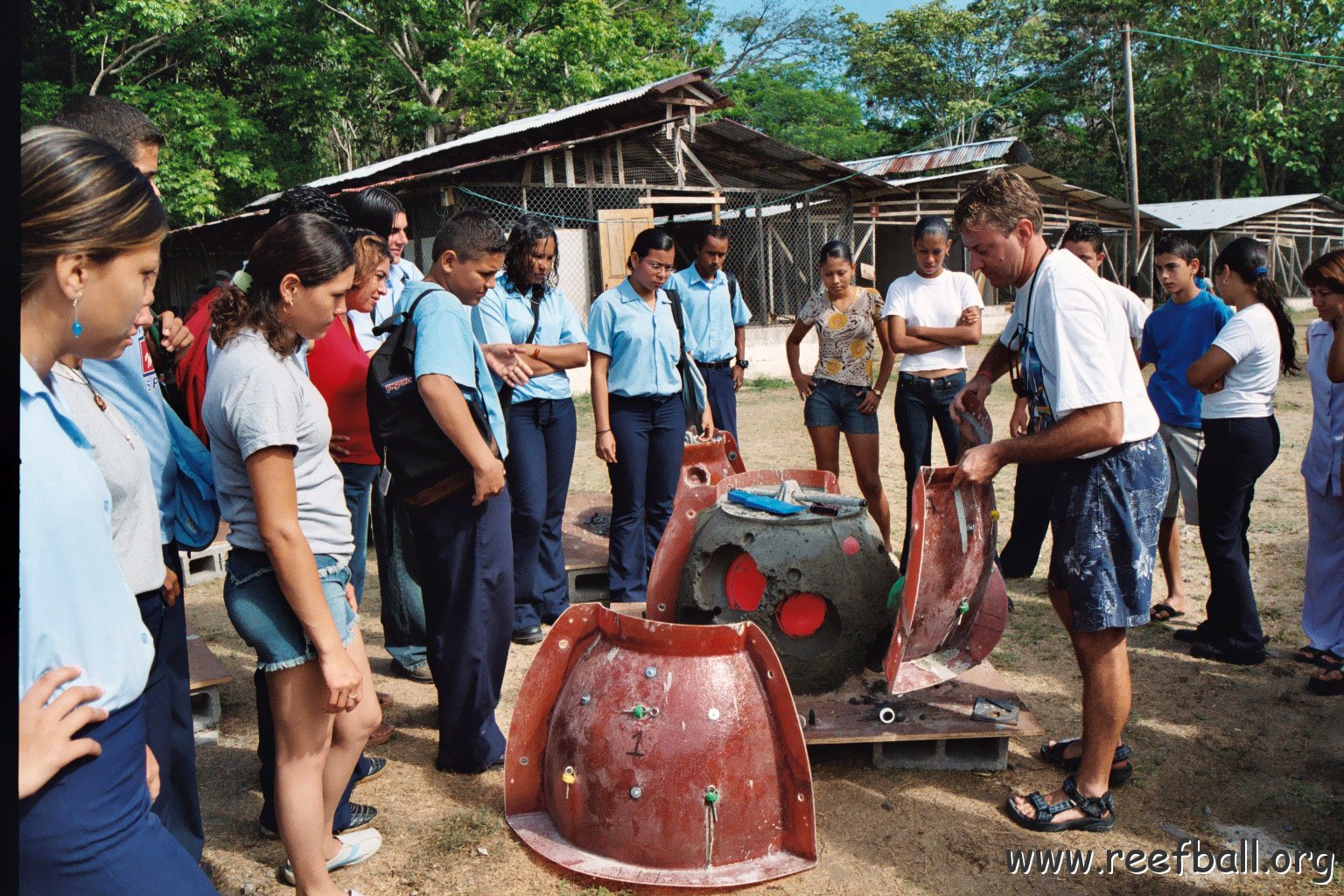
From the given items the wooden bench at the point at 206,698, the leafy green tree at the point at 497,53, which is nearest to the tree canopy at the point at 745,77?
the leafy green tree at the point at 497,53

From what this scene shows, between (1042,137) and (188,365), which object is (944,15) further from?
(188,365)

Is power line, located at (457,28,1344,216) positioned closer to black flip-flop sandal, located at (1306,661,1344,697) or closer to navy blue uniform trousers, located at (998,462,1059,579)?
navy blue uniform trousers, located at (998,462,1059,579)

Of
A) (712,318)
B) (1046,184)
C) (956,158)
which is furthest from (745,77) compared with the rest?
(712,318)

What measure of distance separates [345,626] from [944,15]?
129 ft

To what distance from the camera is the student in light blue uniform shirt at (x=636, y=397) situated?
5188 millimetres

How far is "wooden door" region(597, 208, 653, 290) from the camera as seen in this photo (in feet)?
44.0

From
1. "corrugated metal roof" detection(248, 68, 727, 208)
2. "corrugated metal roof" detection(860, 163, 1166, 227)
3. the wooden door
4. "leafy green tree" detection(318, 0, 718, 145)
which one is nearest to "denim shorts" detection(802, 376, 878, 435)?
the wooden door

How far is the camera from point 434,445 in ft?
10.8

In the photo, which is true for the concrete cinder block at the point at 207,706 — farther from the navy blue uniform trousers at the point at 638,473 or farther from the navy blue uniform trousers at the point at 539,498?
the navy blue uniform trousers at the point at 638,473

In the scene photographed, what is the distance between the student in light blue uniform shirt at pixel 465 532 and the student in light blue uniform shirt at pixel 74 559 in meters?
1.83

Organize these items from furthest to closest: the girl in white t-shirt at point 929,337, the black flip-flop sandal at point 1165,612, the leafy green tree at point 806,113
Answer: the leafy green tree at point 806,113
the girl in white t-shirt at point 929,337
the black flip-flop sandal at point 1165,612

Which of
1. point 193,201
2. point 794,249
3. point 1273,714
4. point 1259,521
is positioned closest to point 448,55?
point 193,201

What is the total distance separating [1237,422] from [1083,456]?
1852 mm

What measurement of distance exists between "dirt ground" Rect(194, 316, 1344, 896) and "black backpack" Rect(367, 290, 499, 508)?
1.14m
